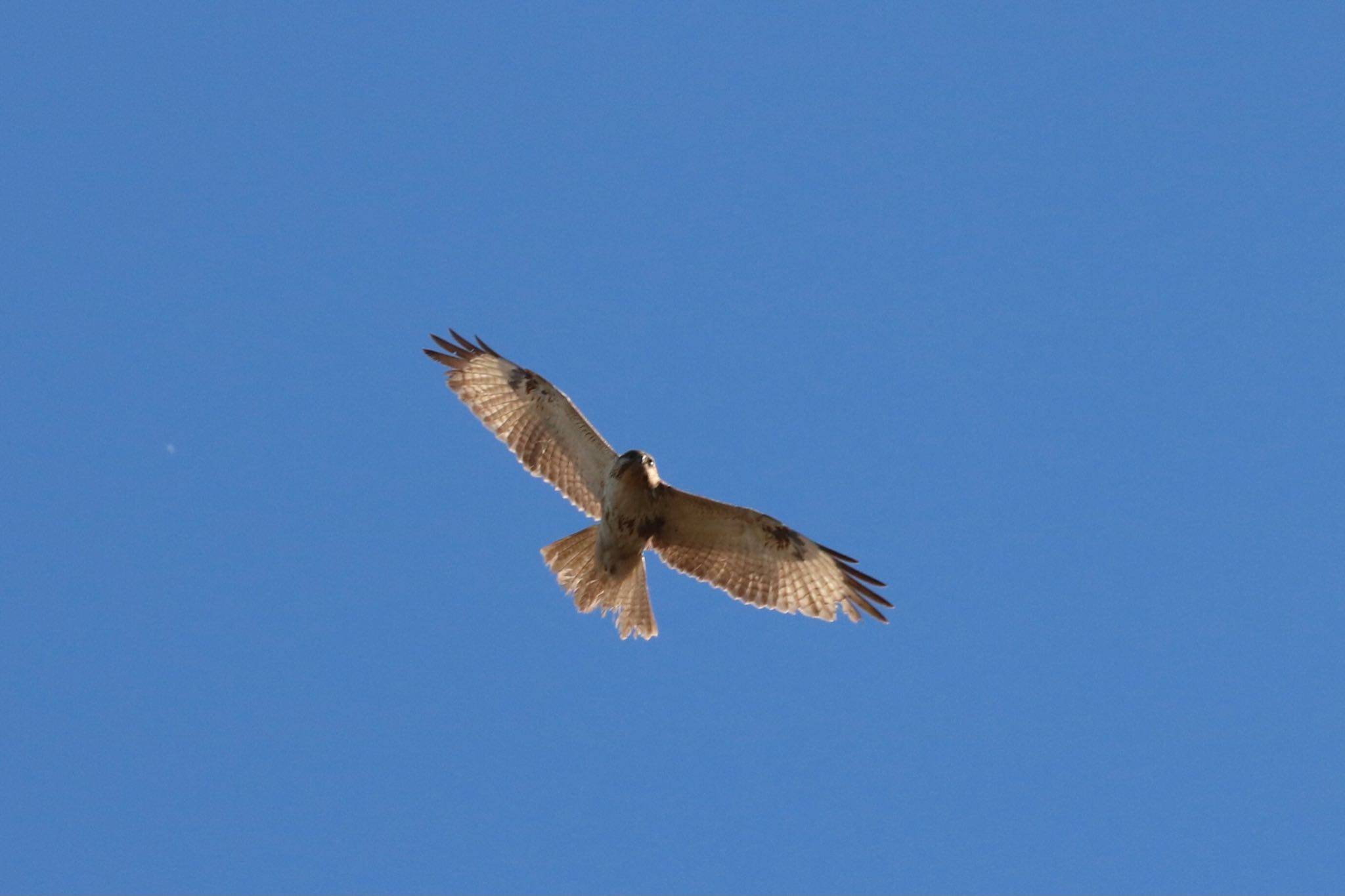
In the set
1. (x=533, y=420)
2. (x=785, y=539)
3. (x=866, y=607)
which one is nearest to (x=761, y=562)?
(x=785, y=539)

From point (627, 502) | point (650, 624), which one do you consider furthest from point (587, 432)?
point (650, 624)

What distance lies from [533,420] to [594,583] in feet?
5.27

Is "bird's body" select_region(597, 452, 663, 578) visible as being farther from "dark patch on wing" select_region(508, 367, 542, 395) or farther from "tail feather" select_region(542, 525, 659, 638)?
"dark patch on wing" select_region(508, 367, 542, 395)

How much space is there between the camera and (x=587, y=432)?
11266mm

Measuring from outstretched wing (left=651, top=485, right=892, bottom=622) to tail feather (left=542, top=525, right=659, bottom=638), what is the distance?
422 mm

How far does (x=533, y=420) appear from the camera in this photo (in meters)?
11.7

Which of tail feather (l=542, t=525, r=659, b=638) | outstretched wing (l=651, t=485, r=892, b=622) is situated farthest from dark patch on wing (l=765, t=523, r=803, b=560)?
tail feather (l=542, t=525, r=659, b=638)

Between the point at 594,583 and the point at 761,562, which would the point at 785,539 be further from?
the point at 594,583

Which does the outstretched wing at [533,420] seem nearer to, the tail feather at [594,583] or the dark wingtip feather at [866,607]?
the tail feather at [594,583]

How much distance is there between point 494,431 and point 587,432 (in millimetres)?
974

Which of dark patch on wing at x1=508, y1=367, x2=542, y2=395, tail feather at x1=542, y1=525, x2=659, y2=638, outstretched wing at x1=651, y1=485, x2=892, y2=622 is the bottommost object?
tail feather at x1=542, y1=525, x2=659, y2=638

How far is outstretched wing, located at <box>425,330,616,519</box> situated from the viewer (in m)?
11.4

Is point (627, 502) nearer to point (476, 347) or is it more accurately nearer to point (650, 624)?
point (650, 624)

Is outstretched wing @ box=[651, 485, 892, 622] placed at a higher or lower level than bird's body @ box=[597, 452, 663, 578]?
higher
